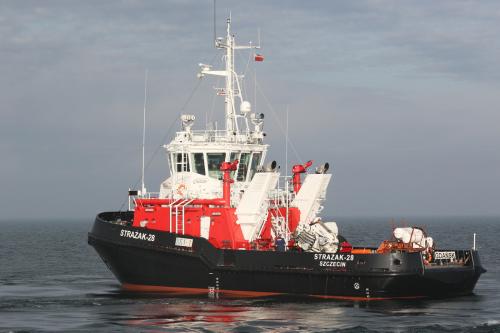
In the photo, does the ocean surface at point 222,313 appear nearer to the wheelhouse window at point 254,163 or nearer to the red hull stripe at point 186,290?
the red hull stripe at point 186,290

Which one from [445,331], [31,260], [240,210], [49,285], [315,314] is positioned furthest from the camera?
[31,260]

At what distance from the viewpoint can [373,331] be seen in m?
17.5

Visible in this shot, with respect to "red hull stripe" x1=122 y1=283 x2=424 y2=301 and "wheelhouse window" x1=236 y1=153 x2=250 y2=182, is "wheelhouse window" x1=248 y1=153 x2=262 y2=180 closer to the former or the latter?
"wheelhouse window" x1=236 y1=153 x2=250 y2=182

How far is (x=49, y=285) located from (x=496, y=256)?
22.2m

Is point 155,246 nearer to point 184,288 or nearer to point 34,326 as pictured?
point 184,288

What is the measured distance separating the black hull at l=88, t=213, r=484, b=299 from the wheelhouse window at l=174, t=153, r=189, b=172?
7.71 ft

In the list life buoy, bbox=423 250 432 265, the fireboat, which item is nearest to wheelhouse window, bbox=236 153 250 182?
the fireboat

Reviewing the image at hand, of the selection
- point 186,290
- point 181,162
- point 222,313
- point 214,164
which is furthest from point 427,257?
point 181,162

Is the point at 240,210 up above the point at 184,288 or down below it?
above

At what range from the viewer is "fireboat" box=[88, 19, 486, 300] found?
71.4 ft

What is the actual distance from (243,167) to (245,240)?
8.91ft

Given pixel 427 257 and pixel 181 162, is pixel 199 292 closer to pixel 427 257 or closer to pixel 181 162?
pixel 181 162

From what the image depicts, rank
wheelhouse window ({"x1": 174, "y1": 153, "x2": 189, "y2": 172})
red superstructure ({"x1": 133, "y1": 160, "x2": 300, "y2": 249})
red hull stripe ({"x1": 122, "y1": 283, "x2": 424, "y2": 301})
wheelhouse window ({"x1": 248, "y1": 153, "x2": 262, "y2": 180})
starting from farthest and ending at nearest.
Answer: wheelhouse window ({"x1": 248, "y1": 153, "x2": 262, "y2": 180})
wheelhouse window ({"x1": 174, "y1": 153, "x2": 189, "y2": 172})
red superstructure ({"x1": 133, "y1": 160, "x2": 300, "y2": 249})
red hull stripe ({"x1": 122, "y1": 283, "x2": 424, "y2": 301})

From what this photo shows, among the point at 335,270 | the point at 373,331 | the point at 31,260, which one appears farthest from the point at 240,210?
the point at 31,260
